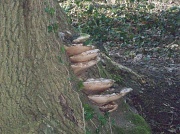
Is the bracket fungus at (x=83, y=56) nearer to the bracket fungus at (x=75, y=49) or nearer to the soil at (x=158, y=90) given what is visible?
the bracket fungus at (x=75, y=49)

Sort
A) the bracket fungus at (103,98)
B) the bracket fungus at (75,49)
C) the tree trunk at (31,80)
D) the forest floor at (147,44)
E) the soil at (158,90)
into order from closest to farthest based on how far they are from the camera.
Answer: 1. the tree trunk at (31,80)
2. the bracket fungus at (75,49)
3. the bracket fungus at (103,98)
4. the soil at (158,90)
5. the forest floor at (147,44)

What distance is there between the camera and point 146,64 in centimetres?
708

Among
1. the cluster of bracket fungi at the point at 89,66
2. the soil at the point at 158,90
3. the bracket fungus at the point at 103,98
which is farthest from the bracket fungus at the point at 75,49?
the soil at the point at 158,90

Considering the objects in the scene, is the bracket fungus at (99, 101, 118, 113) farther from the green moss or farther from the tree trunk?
the tree trunk

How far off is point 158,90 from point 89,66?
7.43ft

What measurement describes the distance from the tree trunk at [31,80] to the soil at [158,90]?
6.24 ft

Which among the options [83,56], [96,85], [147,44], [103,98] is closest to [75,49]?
[83,56]

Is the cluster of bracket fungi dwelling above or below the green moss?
above

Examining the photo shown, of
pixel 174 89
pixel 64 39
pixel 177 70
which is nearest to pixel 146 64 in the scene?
pixel 177 70

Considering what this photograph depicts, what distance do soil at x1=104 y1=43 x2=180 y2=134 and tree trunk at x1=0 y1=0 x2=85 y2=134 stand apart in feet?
6.24

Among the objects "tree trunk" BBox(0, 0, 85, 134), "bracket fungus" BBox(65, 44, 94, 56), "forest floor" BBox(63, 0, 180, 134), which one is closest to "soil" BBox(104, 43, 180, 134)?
"forest floor" BBox(63, 0, 180, 134)

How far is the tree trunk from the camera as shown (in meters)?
3.10

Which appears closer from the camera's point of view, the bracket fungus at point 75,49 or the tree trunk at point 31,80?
the tree trunk at point 31,80

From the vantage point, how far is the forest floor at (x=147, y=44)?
5426mm
